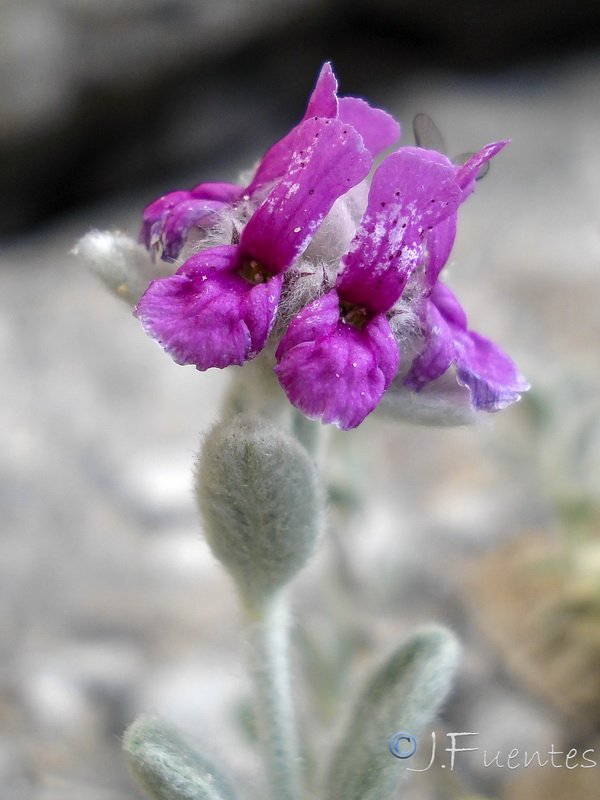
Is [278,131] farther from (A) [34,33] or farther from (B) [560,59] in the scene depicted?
(B) [560,59]

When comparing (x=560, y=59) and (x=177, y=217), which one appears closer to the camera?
(x=177, y=217)

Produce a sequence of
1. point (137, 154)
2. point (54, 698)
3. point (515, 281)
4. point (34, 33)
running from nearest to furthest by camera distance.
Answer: point (54, 698) → point (515, 281) → point (34, 33) → point (137, 154)

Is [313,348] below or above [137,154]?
below

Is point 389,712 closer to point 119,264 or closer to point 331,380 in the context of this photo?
point 331,380

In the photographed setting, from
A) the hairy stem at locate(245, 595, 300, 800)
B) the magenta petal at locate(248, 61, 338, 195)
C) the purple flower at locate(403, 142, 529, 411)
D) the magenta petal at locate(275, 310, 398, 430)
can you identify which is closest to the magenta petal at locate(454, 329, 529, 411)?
the purple flower at locate(403, 142, 529, 411)

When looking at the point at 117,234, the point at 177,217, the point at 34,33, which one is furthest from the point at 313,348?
the point at 34,33

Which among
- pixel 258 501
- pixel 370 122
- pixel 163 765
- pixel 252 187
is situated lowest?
pixel 163 765

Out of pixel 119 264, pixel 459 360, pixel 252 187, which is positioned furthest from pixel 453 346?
pixel 119 264
